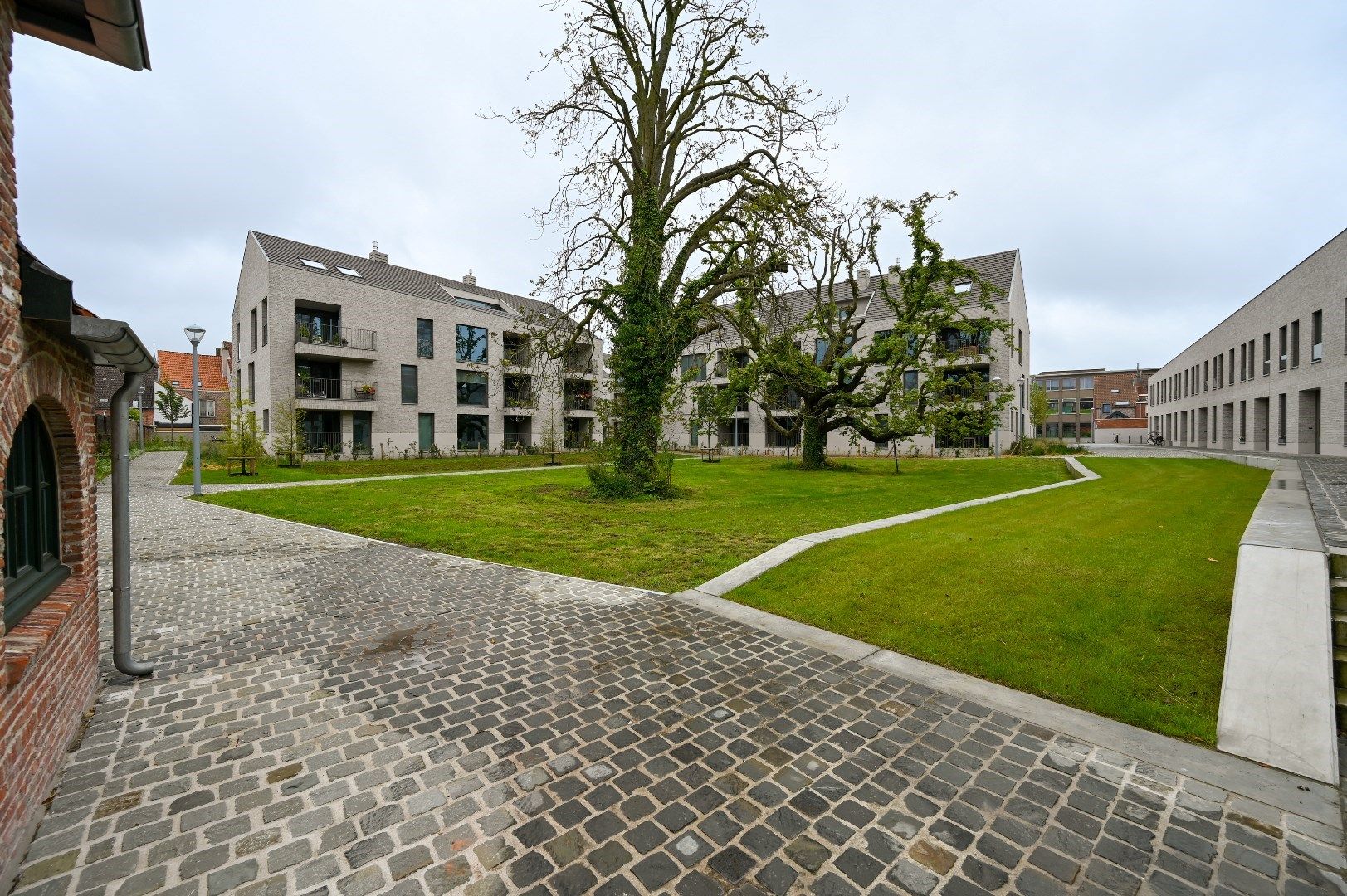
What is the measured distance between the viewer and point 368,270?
31.4m

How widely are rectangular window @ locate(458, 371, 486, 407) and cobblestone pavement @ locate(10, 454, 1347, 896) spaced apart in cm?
3059

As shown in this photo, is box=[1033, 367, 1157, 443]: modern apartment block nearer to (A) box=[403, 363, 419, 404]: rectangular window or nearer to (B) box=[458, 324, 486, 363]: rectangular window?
(B) box=[458, 324, 486, 363]: rectangular window

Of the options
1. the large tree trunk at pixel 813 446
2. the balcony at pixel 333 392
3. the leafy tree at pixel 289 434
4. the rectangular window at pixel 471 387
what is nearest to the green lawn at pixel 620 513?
the large tree trunk at pixel 813 446

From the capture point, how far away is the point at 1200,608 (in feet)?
16.2

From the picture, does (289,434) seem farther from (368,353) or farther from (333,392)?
(368,353)

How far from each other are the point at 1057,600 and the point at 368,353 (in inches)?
1213

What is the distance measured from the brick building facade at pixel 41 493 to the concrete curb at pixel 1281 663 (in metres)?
6.26

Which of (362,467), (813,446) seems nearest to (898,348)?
(813,446)

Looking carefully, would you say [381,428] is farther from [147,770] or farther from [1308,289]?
[1308,289]

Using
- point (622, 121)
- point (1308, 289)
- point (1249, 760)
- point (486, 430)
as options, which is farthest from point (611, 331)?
point (1308, 289)

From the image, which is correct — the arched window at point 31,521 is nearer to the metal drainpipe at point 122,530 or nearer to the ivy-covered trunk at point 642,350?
the metal drainpipe at point 122,530

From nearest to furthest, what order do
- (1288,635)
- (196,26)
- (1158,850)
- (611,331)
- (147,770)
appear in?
(1158,850) → (147,770) → (1288,635) → (196,26) → (611,331)

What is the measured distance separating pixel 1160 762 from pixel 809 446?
2183 centimetres

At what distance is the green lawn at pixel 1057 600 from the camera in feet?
13.4
